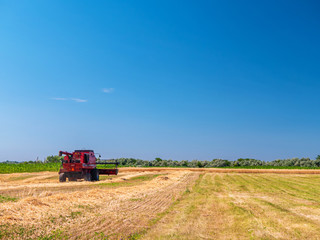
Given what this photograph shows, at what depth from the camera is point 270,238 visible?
848 centimetres

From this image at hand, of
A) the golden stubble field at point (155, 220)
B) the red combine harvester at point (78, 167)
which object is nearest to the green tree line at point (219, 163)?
the red combine harvester at point (78, 167)

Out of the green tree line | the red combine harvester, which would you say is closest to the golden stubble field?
the red combine harvester

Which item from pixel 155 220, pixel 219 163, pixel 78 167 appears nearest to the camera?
pixel 155 220

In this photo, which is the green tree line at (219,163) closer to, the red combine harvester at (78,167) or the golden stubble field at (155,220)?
the red combine harvester at (78,167)

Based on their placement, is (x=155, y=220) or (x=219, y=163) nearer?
(x=155, y=220)

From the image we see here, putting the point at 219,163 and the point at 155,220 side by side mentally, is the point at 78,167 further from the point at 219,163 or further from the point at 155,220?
the point at 219,163

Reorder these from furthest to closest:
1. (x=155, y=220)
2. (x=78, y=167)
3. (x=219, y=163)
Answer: (x=219, y=163) < (x=78, y=167) < (x=155, y=220)

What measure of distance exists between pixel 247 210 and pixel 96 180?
21177 millimetres

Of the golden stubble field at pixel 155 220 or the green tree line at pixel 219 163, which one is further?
the green tree line at pixel 219 163

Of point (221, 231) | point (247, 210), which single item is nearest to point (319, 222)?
point (247, 210)

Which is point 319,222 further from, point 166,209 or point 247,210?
point 166,209

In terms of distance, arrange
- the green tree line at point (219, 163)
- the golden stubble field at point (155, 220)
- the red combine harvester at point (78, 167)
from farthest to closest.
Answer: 1. the green tree line at point (219, 163)
2. the red combine harvester at point (78, 167)
3. the golden stubble field at point (155, 220)

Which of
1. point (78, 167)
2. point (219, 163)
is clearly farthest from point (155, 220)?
point (219, 163)

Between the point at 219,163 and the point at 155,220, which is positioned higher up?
the point at 219,163
